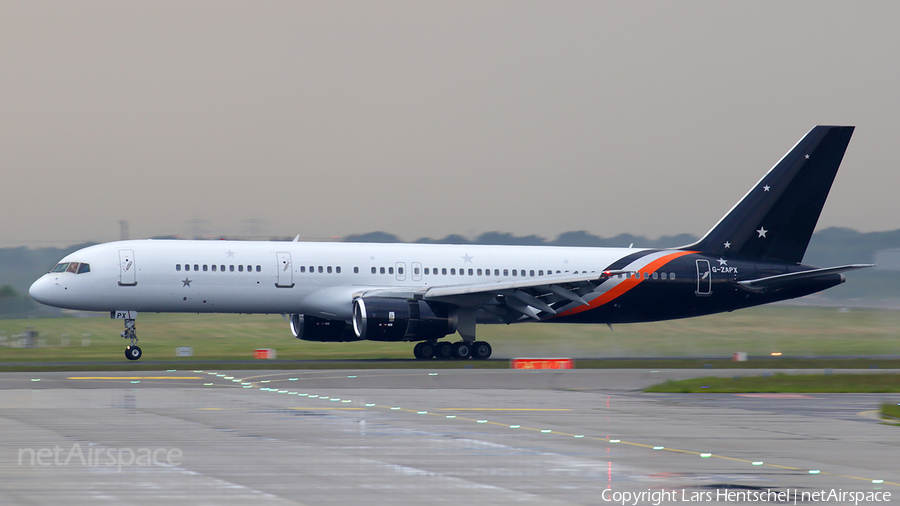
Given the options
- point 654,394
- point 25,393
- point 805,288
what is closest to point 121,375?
point 25,393

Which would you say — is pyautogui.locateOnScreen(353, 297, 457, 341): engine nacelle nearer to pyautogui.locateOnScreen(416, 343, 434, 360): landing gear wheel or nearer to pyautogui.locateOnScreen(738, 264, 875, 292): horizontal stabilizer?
pyautogui.locateOnScreen(416, 343, 434, 360): landing gear wheel

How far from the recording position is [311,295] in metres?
34.6

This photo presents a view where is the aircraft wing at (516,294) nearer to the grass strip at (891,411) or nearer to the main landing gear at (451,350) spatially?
the main landing gear at (451,350)

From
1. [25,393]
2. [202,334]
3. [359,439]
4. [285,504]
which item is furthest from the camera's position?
[202,334]

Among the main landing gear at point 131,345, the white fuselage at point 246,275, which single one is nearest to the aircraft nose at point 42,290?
the white fuselage at point 246,275

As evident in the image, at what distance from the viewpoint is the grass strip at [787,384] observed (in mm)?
22828

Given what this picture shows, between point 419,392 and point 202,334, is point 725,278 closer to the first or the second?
point 419,392

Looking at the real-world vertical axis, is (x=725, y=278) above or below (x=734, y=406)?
Result: above

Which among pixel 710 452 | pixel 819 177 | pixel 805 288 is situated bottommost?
pixel 710 452

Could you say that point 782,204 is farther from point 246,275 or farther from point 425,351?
point 246,275

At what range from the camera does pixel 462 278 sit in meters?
36.7

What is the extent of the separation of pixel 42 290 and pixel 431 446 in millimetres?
24218

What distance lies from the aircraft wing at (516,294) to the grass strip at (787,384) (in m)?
8.65

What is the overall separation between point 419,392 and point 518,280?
47.8 ft
